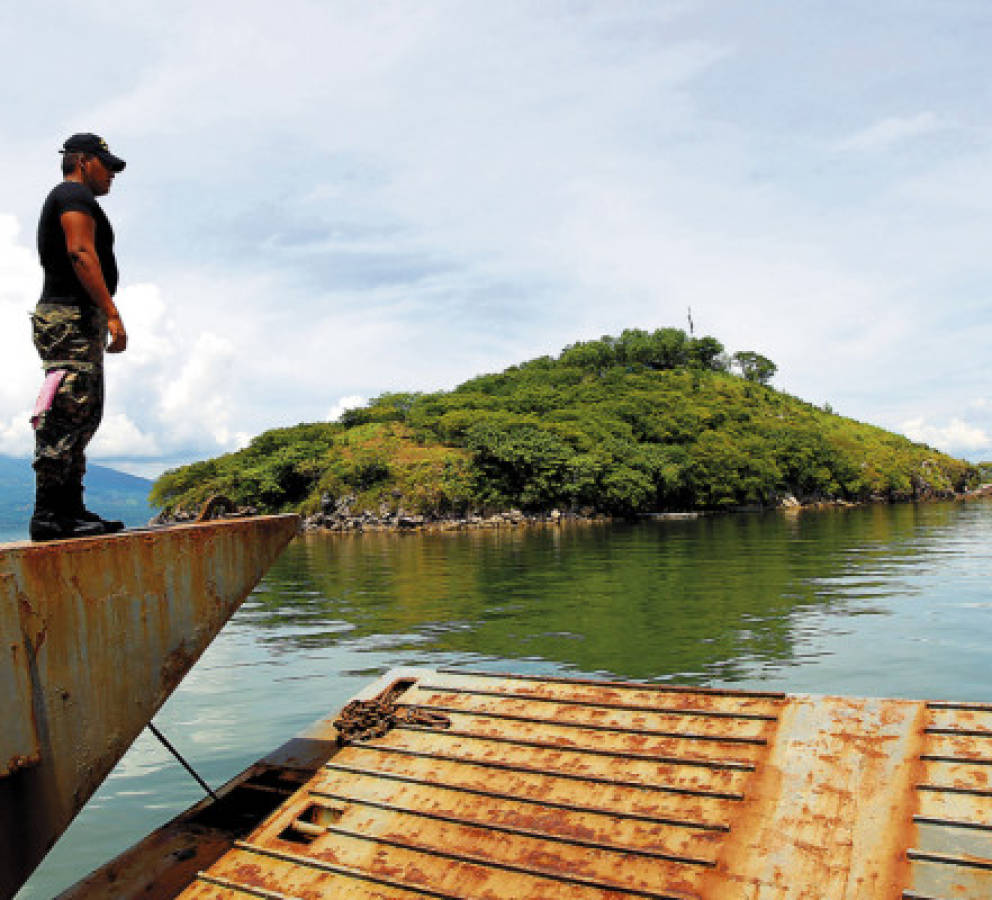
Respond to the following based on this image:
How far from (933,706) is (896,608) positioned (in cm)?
1163

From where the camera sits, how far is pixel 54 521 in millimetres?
4316

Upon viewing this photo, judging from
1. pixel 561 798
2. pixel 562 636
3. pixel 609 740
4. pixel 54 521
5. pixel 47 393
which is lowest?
pixel 562 636

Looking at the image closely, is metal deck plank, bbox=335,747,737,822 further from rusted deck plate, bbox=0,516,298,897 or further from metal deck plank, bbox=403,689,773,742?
rusted deck plate, bbox=0,516,298,897

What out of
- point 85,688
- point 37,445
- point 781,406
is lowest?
point 85,688

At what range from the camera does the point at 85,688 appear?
13.0 feet

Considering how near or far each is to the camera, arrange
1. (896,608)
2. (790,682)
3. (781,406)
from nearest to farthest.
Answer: (790,682), (896,608), (781,406)

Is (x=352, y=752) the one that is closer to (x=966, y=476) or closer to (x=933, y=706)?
(x=933, y=706)

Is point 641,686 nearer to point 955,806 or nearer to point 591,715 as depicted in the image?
point 591,715

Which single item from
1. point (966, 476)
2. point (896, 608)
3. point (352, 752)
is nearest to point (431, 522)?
point (896, 608)

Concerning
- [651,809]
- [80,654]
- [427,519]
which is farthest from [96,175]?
[427,519]

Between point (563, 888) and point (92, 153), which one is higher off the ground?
point (92, 153)

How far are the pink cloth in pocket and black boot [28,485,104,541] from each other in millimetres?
417

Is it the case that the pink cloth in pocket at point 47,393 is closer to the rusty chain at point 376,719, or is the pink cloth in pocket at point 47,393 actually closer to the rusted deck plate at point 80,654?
the rusted deck plate at point 80,654

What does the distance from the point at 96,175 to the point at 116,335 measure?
1.06m
